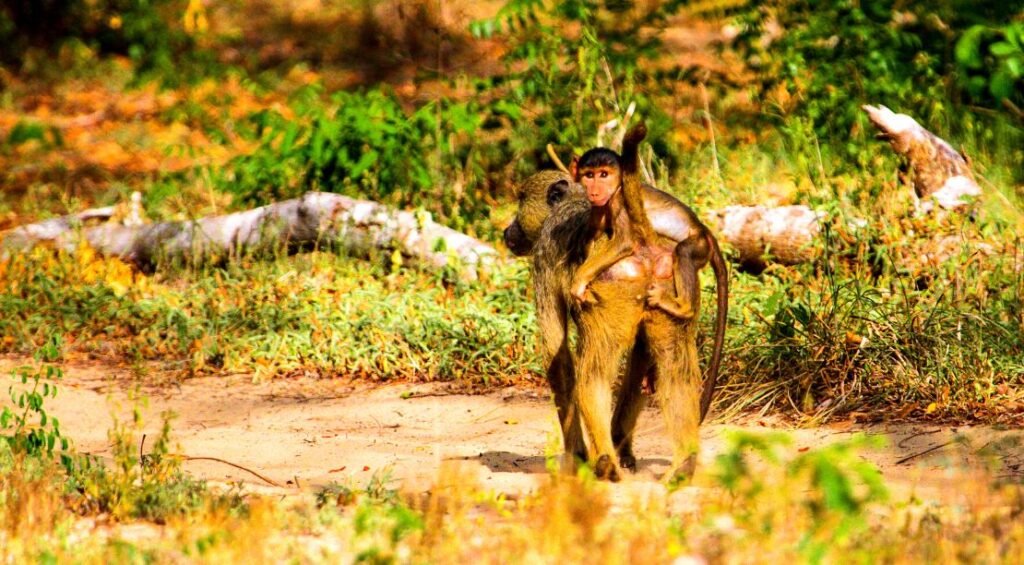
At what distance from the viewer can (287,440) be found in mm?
6441

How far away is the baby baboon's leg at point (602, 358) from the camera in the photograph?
4.91 meters

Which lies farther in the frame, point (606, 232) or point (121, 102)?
point (121, 102)

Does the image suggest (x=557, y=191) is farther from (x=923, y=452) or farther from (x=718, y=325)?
(x=923, y=452)

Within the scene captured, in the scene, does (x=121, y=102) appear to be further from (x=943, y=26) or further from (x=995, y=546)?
(x=995, y=546)

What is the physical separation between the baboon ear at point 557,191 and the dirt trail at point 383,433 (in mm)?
1079

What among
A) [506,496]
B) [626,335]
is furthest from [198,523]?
[626,335]

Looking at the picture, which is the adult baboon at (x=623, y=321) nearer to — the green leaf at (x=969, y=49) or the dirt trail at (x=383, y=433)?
the dirt trail at (x=383, y=433)

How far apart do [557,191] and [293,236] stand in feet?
12.3

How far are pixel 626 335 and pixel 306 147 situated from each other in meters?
5.11

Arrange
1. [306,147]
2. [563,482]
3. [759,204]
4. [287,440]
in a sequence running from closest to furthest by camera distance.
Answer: [563,482]
[287,440]
[759,204]
[306,147]

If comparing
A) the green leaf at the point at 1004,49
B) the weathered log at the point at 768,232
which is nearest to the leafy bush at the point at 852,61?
the weathered log at the point at 768,232

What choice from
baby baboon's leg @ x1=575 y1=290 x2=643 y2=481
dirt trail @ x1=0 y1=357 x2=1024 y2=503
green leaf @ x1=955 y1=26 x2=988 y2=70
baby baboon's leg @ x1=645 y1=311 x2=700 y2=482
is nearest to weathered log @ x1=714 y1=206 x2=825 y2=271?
dirt trail @ x1=0 y1=357 x2=1024 y2=503

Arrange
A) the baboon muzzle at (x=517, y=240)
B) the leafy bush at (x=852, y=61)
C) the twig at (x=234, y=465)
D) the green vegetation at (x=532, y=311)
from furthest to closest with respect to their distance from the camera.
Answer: the leafy bush at (x=852, y=61) → the baboon muzzle at (x=517, y=240) → the twig at (x=234, y=465) → the green vegetation at (x=532, y=311)

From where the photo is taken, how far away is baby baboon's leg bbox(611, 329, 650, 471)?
5270 millimetres
